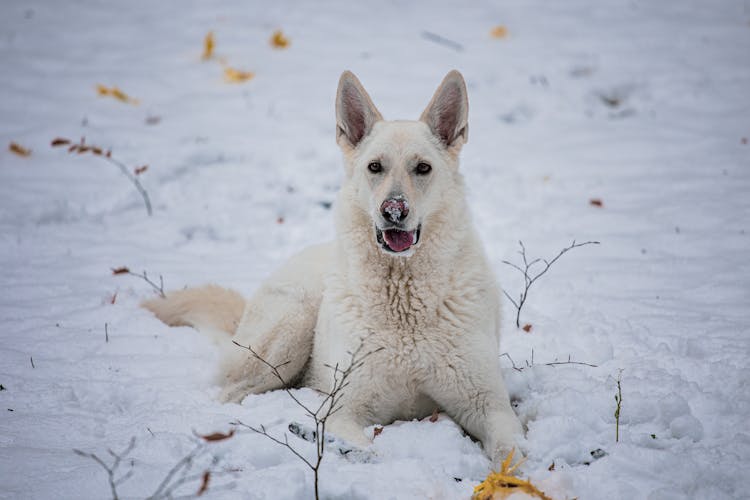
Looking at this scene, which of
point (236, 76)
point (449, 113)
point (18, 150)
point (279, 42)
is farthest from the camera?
point (279, 42)

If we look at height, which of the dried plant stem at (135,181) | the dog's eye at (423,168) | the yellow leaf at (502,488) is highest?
the dog's eye at (423,168)

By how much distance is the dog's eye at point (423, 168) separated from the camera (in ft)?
10.9

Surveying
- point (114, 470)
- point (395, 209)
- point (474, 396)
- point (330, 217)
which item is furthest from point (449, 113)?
point (330, 217)

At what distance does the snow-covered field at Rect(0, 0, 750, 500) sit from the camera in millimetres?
2648

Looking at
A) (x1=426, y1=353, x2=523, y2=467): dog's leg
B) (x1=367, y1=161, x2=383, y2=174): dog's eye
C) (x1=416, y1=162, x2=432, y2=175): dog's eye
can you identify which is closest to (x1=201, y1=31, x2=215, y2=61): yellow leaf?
(x1=367, y1=161, x2=383, y2=174): dog's eye

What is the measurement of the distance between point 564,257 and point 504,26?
269 inches

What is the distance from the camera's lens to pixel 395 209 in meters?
2.96

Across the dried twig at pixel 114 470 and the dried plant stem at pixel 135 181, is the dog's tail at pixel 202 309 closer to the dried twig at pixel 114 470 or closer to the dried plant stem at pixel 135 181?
the dried twig at pixel 114 470

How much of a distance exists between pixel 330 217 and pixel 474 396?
3797 millimetres

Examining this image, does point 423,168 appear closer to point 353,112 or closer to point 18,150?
point 353,112

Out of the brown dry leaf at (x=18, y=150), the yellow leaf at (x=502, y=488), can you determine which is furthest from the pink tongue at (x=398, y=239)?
the brown dry leaf at (x=18, y=150)

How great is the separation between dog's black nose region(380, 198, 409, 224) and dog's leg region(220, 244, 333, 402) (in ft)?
2.73

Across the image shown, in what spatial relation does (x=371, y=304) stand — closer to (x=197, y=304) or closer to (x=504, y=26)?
(x=197, y=304)

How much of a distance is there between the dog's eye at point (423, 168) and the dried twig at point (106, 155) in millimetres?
4306
